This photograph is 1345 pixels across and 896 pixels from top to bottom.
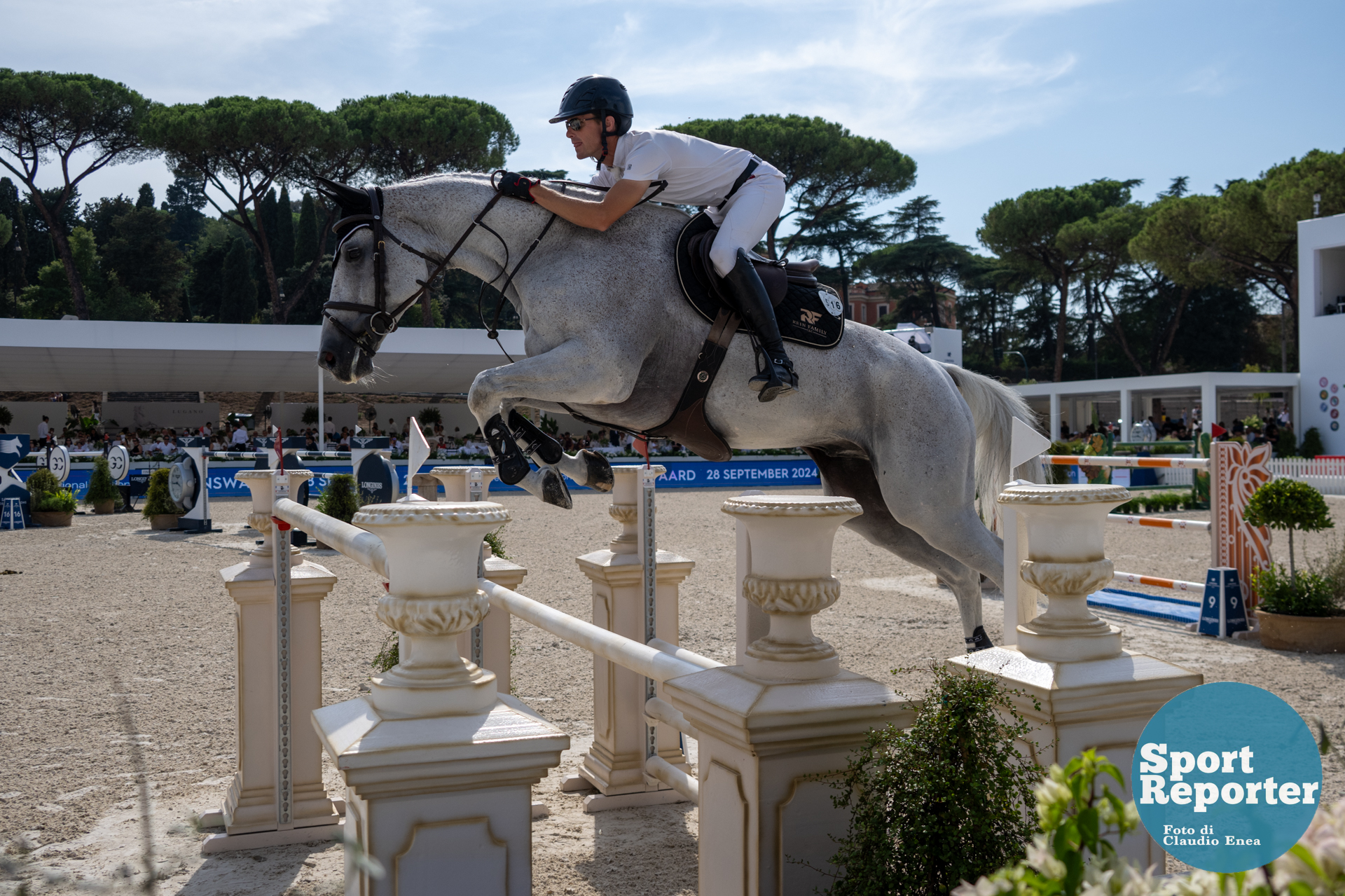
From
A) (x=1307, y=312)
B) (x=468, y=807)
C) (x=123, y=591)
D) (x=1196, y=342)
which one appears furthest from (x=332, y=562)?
(x=1196, y=342)

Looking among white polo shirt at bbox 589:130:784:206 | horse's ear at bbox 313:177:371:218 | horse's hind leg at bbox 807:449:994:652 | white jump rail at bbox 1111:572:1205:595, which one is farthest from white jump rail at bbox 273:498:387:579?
A: white jump rail at bbox 1111:572:1205:595

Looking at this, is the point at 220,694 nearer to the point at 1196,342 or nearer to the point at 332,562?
the point at 332,562

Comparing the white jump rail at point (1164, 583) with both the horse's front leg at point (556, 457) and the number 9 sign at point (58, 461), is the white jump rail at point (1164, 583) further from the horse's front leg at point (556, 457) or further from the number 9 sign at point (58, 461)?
the number 9 sign at point (58, 461)

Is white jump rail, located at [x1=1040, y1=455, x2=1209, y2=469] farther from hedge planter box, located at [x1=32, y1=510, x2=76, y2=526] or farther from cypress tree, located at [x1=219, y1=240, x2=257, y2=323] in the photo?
cypress tree, located at [x1=219, y1=240, x2=257, y2=323]

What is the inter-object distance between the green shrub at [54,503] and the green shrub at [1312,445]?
25276 millimetres

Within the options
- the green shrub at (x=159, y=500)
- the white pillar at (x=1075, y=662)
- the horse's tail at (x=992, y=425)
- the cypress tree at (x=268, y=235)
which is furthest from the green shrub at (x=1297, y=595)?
the cypress tree at (x=268, y=235)

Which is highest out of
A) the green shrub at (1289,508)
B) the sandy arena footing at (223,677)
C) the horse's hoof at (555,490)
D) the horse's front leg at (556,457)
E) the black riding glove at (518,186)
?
the black riding glove at (518,186)

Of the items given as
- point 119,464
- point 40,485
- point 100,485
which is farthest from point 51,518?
point 119,464

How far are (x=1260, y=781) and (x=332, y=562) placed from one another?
32.2ft

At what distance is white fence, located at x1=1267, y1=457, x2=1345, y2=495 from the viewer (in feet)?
59.4

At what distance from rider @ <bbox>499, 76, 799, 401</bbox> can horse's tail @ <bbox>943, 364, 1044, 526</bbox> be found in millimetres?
955

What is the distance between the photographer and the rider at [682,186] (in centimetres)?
250

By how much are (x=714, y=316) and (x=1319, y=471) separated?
20165mm

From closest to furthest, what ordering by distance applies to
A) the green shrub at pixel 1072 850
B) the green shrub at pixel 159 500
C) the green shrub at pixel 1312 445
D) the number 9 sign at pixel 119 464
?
the green shrub at pixel 1072 850, the green shrub at pixel 159 500, the number 9 sign at pixel 119 464, the green shrub at pixel 1312 445
